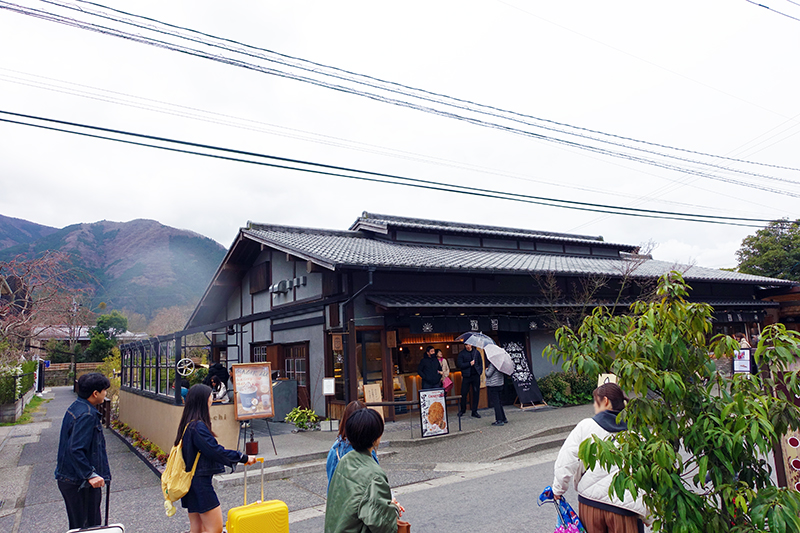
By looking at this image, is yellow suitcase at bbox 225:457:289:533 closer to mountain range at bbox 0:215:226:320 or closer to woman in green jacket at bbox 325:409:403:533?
woman in green jacket at bbox 325:409:403:533

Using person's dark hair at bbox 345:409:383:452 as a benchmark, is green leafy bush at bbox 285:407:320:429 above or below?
below

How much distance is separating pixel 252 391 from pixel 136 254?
133035mm

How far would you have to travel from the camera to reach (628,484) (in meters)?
2.49

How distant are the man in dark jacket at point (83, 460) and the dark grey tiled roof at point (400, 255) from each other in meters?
6.51

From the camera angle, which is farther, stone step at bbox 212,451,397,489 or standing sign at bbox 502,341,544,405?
standing sign at bbox 502,341,544,405

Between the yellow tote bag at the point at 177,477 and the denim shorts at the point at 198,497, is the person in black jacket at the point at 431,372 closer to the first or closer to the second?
the denim shorts at the point at 198,497

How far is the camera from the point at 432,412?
10.6 m

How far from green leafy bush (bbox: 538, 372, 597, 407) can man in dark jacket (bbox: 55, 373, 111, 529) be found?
41.0ft

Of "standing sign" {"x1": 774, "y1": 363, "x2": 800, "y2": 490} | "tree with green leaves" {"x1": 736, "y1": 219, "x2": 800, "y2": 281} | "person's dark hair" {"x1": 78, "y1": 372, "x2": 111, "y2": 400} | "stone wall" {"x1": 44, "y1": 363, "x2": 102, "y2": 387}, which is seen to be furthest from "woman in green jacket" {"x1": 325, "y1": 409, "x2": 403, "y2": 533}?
"stone wall" {"x1": 44, "y1": 363, "x2": 102, "y2": 387}

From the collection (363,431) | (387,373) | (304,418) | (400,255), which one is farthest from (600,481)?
(400,255)

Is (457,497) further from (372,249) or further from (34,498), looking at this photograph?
(372,249)

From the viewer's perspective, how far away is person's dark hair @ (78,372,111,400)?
4.59 metres

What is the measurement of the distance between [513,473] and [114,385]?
1636cm

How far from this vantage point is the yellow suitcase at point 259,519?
13.8 ft
